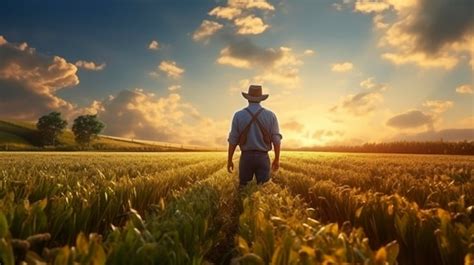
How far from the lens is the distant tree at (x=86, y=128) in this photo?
113625mm

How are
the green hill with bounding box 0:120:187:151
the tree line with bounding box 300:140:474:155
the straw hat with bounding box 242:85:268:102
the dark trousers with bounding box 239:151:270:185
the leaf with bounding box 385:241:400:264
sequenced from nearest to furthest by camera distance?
the leaf with bounding box 385:241:400:264 < the dark trousers with bounding box 239:151:270:185 < the straw hat with bounding box 242:85:268:102 < the tree line with bounding box 300:140:474:155 < the green hill with bounding box 0:120:187:151

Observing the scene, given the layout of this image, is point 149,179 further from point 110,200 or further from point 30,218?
point 30,218

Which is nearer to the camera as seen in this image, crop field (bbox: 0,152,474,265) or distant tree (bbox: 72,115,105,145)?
crop field (bbox: 0,152,474,265)

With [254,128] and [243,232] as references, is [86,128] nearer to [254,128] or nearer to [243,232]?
[254,128]

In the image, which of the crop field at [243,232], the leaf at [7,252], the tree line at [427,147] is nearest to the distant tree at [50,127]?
the tree line at [427,147]

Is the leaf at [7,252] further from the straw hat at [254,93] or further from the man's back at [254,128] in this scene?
the straw hat at [254,93]

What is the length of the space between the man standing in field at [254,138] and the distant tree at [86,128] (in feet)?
360

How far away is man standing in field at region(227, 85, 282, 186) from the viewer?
31.7 ft

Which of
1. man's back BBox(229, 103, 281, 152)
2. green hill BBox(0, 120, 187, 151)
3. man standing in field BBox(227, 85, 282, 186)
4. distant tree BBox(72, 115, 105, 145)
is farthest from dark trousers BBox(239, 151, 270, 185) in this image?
distant tree BBox(72, 115, 105, 145)

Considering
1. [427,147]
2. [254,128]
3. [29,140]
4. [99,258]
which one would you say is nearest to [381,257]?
[99,258]

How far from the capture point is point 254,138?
9648 mm

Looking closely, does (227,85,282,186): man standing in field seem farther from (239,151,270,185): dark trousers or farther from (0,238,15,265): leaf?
(0,238,15,265): leaf

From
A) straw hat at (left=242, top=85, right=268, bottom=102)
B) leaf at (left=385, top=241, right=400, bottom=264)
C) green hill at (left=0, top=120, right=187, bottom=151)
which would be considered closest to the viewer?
leaf at (left=385, top=241, right=400, bottom=264)

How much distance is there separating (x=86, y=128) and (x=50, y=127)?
8474mm
